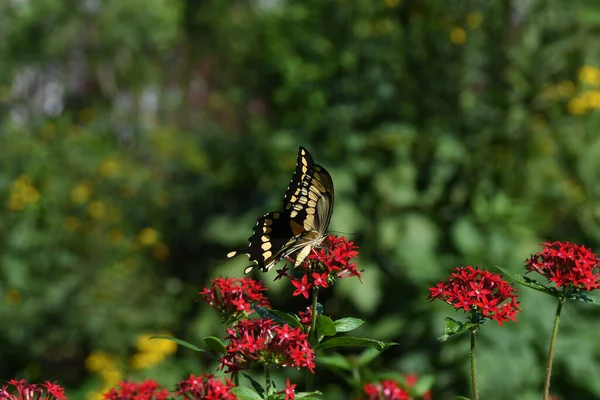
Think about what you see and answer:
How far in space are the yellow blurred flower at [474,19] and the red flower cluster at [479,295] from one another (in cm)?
340

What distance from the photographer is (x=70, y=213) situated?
16.2ft

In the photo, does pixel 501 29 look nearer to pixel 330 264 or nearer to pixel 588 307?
pixel 588 307

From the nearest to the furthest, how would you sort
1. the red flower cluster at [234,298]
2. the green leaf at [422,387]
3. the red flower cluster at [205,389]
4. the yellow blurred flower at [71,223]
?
the red flower cluster at [205,389], the red flower cluster at [234,298], the green leaf at [422,387], the yellow blurred flower at [71,223]

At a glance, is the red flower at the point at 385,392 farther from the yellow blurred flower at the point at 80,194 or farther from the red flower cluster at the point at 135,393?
the yellow blurred flower at the point at 80,194

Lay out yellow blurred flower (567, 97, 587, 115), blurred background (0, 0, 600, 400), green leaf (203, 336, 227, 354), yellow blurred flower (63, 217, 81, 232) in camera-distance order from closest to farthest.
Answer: green leaf (203, 336, 227, 354) < blurred background (0, 0, 600, 400) < yellow blurred flower (567, 97, 587, 115) < yellow blurred flower (63, 217, 81, 232)

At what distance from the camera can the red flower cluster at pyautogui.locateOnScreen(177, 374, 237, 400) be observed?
1084mm

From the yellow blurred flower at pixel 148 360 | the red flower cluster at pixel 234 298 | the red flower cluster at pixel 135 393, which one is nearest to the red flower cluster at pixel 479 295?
the red flower cluster at pixel 234 298

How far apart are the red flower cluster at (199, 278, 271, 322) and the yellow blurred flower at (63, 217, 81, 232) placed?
145 inches

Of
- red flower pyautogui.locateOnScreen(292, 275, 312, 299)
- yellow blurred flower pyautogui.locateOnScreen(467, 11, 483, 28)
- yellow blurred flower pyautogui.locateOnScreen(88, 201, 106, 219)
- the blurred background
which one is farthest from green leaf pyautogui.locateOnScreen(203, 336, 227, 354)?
yellow blurred flower pyautogui.locateOnScreen(88, 201, 106, 219)

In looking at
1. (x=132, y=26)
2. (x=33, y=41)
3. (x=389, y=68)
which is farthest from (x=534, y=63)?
(x=33, y=41)

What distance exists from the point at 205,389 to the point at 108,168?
445cm

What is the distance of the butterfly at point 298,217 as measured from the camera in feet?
5.40

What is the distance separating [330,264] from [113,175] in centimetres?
433

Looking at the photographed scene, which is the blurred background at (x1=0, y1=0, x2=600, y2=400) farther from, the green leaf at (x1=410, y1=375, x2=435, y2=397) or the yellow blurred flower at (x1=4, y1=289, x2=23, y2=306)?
the green leaf at (x1=410, y1=375, x2=435, y2=397)
